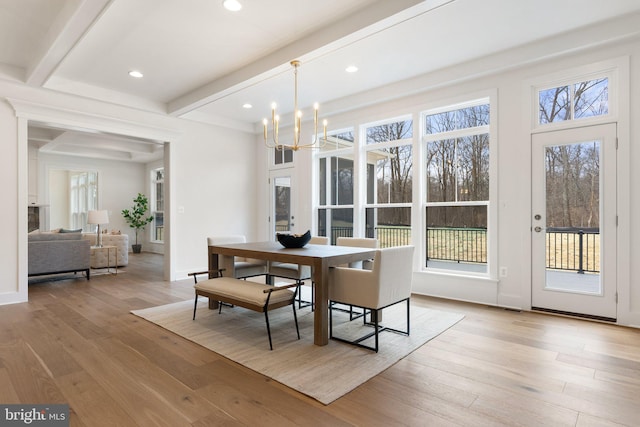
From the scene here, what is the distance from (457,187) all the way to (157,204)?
8.89m

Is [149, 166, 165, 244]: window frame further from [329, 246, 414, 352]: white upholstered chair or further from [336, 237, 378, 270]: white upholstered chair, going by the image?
[329, 246, 414, 352]: white upholstered chair

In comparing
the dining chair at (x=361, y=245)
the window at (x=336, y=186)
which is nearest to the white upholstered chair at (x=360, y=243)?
the dining chair at (x=361, y=245)

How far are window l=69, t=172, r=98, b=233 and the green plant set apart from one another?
39.3 inches

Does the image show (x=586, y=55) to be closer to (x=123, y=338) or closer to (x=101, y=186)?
(x=123, y=338)

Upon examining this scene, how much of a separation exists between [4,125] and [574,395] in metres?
6.30

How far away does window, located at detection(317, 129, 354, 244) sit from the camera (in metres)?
5.77

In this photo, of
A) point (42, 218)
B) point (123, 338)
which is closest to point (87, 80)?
point (123, 338)

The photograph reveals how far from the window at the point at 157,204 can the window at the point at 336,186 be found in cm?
623

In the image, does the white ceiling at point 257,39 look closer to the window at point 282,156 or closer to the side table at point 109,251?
the window at point 282,156

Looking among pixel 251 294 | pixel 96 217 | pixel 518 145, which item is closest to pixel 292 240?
pixel 251 294

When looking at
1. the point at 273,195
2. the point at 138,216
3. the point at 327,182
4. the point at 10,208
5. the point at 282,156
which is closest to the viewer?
the point at 10,208

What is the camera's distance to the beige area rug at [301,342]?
7.59ft

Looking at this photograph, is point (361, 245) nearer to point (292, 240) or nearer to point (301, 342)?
point (292, 240)

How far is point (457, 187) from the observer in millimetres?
4605
